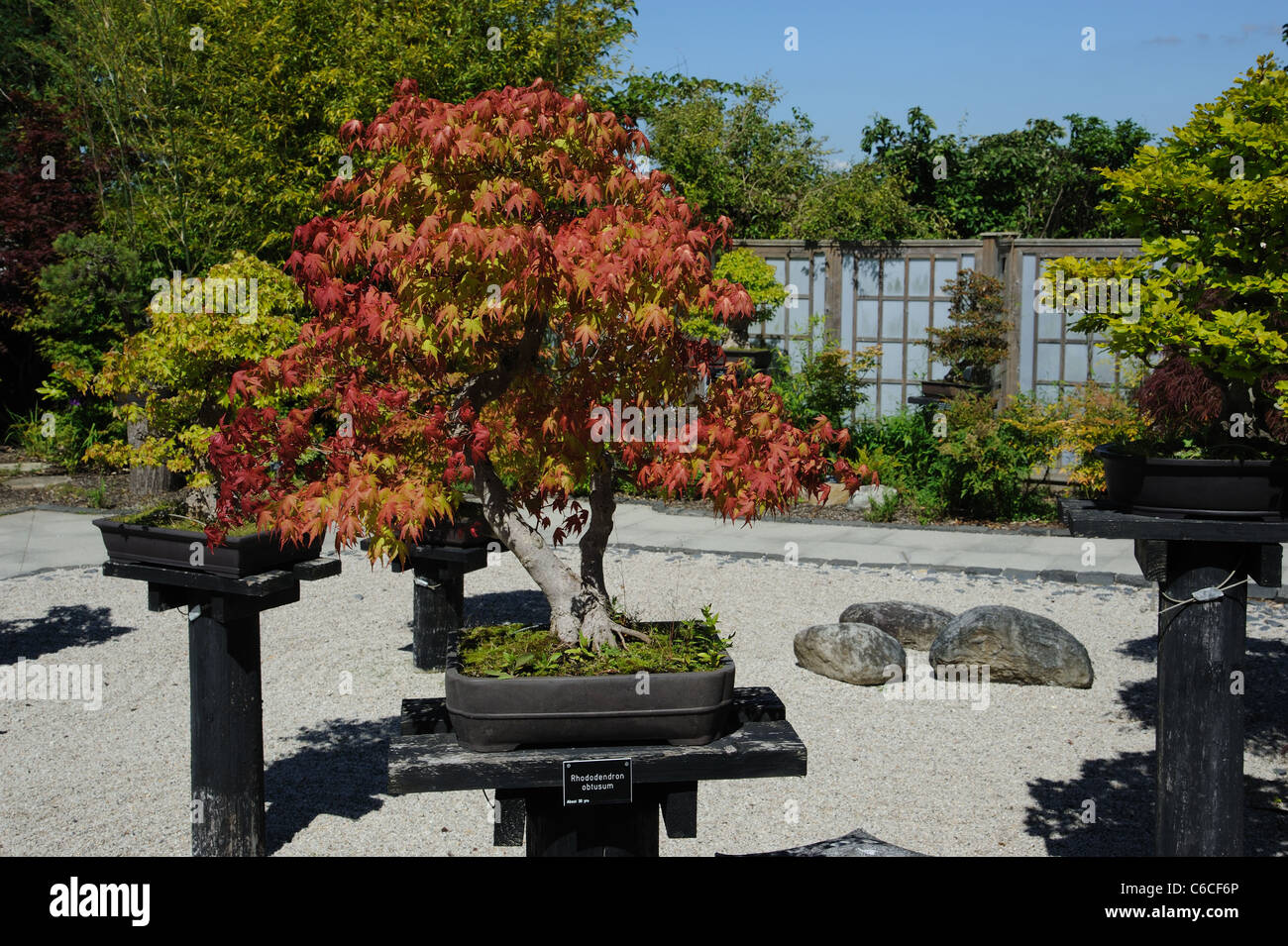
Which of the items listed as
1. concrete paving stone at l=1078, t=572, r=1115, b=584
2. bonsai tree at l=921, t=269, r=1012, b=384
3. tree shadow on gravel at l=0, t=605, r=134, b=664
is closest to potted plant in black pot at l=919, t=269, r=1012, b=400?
bonsai tree at l=921, t=269, r=1012, b=384

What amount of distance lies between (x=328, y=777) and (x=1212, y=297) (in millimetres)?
4258

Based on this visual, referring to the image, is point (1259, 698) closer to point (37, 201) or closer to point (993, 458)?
point (993, 458)

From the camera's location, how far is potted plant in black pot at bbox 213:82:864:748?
9.40ft

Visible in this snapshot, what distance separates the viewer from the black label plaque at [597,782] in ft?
9.18

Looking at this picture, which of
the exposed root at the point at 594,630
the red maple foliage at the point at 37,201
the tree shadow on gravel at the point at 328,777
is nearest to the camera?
the exposed root at the point at 594,630

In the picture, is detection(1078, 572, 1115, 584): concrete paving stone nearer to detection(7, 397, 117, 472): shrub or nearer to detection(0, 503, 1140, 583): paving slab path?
detection(0, 503, 1140, 583): paving slab path

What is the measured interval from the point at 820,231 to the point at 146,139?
807 cm

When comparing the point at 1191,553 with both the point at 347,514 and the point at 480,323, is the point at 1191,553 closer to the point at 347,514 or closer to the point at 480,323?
the point at 480,323

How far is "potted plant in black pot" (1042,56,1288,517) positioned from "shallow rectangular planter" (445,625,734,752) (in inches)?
63.5

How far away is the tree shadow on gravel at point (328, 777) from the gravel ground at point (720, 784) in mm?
12

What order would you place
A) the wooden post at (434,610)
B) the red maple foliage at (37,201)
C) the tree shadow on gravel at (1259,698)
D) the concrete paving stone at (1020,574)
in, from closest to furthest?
the tree shadow on gravel at (1259,698) < the wooden post at (434,610) < the concrete paving stone at (1020,574) < the red maple foliage at (37,201)

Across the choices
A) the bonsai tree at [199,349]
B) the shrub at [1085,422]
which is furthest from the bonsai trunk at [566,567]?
the shrub at [1085,422]

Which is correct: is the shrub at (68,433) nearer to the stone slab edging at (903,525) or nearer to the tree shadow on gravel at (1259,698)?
the stone slab edging at (903,525)
